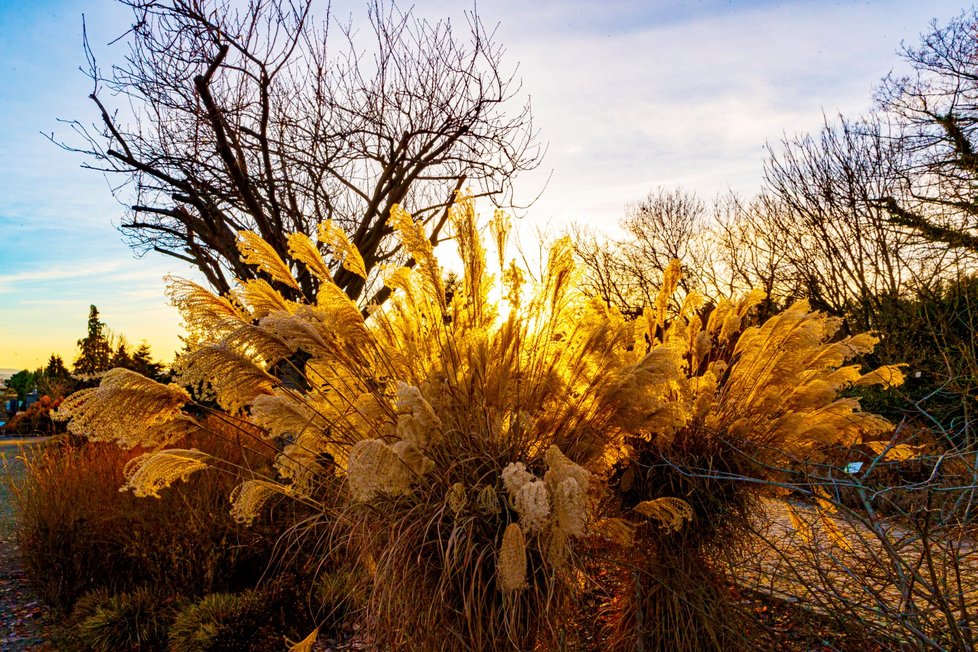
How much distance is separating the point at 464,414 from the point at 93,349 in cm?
2034

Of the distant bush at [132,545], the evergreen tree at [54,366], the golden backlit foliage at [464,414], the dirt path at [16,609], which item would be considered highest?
the evergreen tree at [54,366]

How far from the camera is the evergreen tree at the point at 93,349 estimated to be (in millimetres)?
15729

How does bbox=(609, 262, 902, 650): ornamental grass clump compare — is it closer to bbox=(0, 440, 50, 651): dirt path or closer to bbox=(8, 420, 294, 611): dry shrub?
bbox=(8, 420, 294, 611): dry shrub

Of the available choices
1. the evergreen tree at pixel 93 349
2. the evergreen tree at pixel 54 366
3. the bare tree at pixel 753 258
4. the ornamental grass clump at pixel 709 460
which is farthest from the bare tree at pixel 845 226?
the evergreen tree at pixel 54 366

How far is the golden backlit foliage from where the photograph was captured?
8.53 ft

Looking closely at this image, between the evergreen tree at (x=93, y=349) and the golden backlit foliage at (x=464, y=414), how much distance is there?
1267 centimetres

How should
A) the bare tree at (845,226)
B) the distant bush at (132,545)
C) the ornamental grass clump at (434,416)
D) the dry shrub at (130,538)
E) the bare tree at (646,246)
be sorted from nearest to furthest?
the ornamental grass clump at (434,416) < the distant bush at (132,545) < the dry shrub at (130,538) < the bare tree at (845,226) < the bare tree at (646,246)

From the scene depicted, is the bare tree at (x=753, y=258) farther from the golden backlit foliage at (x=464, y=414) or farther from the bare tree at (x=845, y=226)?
the golden backlit foliage at (x=464, y=414)

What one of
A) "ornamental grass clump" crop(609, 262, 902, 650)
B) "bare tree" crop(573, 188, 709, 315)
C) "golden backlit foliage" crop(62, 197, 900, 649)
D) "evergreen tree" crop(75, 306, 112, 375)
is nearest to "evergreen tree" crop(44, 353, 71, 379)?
"evergreen tree" crop(75, 306, 112, 375)

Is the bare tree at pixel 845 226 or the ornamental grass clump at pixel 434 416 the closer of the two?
→ the ornamental grass clump at pixel 434 416

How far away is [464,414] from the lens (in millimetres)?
2979

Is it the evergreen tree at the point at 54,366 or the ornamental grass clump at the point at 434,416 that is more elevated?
the evergreen tree at the point at 54,366

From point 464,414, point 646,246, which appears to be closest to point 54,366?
point 646,246

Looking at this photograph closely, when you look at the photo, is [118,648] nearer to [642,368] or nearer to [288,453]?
[288,453]
